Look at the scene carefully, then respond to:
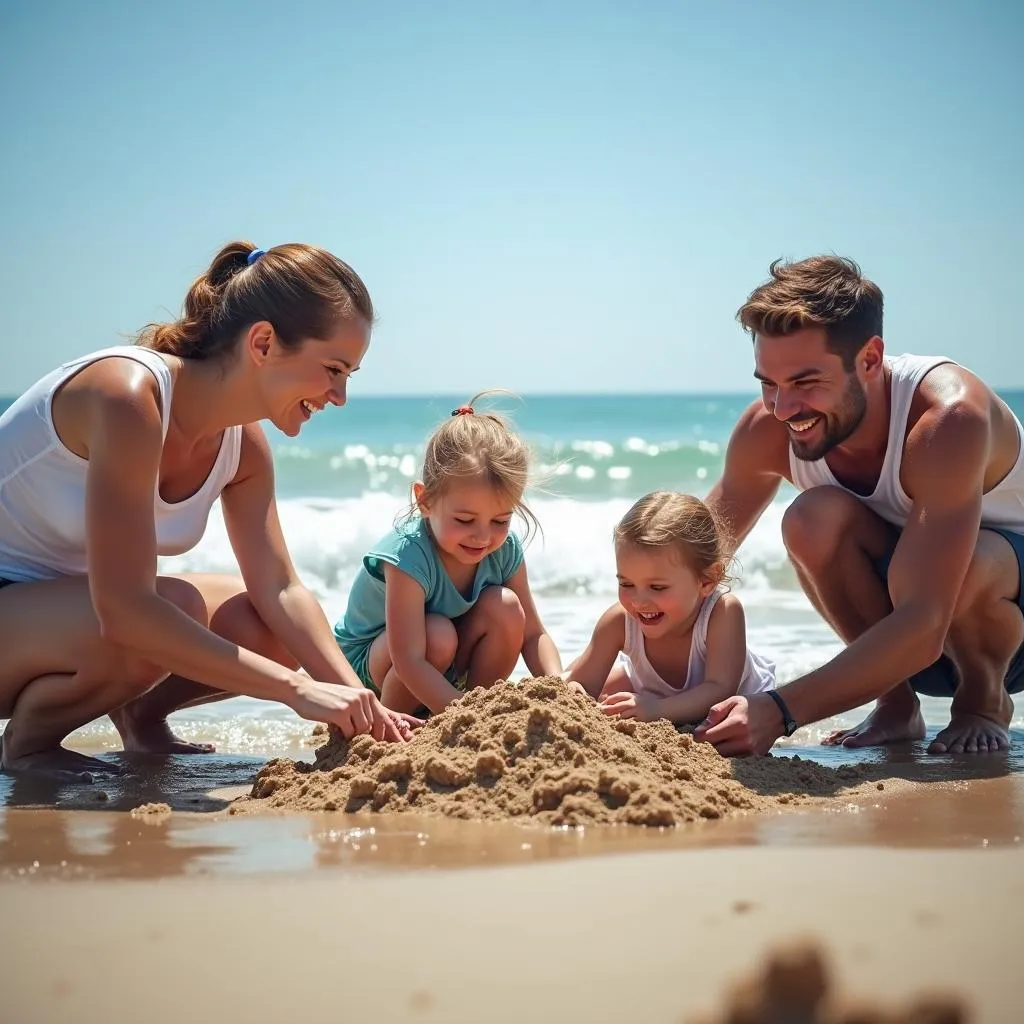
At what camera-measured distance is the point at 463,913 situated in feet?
7.11

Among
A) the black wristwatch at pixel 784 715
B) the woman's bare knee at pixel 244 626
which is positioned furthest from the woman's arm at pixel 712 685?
the woman's bare knee at pixel 244 626

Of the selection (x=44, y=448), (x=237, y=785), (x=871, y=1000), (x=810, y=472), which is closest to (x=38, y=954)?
(x=871, y=1000)

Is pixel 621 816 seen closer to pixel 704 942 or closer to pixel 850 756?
pixel 704 942

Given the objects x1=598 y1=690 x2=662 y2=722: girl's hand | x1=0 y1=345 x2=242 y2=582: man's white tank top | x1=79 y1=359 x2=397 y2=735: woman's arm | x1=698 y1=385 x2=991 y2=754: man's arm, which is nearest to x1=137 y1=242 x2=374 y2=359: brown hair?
x1=0 y1=345 x2=242 y2=582: man's white tank top

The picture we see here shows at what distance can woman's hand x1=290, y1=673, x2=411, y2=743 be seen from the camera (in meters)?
3.39

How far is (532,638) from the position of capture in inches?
170

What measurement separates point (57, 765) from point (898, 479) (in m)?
2.75

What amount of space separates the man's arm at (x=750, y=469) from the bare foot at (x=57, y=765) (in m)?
→ 2.26

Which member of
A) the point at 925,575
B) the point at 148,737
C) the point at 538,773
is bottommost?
the point at 148,737

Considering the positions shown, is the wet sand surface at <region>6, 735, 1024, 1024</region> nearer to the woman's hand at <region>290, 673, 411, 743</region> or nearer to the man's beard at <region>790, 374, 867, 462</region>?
the woman's hand at <region>290, 673, 411, 743</region>

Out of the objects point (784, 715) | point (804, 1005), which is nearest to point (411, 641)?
point (784, 715)

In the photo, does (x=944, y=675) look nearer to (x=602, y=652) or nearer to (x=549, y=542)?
(x=602, y=652)

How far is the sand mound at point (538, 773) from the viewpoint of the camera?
2.96 metres

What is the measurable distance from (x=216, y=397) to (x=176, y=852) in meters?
1.54
